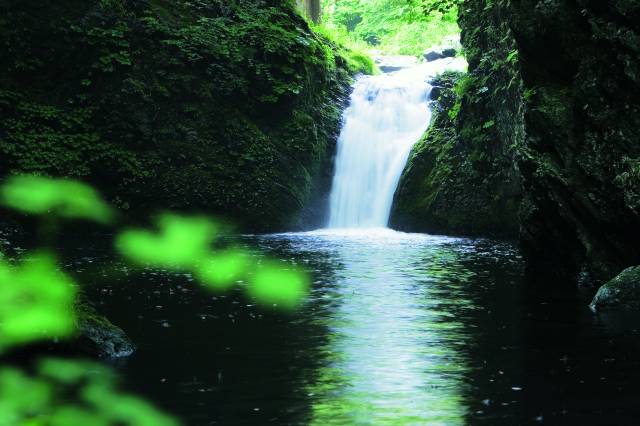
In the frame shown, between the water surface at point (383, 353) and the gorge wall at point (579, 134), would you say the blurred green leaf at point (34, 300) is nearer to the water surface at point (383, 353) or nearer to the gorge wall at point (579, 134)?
the water surface at point (383, 353)

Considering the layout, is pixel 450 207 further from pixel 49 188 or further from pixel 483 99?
pixel 49 188

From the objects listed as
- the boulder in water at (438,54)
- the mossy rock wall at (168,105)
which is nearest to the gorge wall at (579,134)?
the mossy rock wall at (168,105)

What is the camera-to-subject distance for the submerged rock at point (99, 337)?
6168mm

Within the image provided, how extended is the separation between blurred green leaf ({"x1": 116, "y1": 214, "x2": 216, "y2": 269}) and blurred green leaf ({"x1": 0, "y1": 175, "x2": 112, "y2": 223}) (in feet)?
0.37

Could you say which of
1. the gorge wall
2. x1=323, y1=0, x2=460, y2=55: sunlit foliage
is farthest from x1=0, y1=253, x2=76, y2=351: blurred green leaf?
x1=323, y1=0, x2=460, y2=55: sunlit foliage

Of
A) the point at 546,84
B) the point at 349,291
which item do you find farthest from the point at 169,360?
the point at 546,84

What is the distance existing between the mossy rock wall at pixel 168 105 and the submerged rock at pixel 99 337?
39.8ft

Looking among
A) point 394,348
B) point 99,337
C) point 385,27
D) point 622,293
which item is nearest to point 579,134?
point 622,293

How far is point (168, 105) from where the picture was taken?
1925 centimetres

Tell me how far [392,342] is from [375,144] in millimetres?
15307

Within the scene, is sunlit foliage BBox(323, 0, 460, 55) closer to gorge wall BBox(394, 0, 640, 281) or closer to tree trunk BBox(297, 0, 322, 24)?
tree trunk BBox(297, 0, 322, 24)

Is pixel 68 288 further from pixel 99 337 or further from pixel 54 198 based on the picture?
pixel 99 337

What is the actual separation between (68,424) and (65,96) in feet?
57.7

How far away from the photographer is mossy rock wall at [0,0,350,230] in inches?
712
